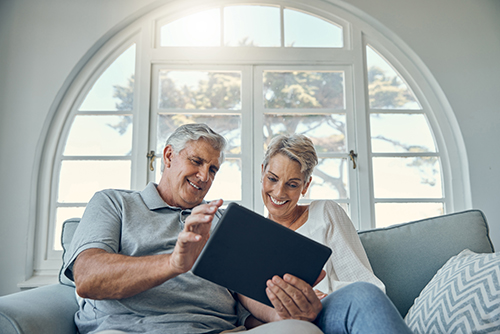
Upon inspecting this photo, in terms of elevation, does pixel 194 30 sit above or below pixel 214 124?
above

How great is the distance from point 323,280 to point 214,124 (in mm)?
1440

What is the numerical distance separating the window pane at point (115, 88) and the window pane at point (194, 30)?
0.28 meters

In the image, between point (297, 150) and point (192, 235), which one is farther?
point (297, 150)

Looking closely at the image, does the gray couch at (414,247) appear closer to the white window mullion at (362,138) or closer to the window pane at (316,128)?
the white window mullion at (362,138)

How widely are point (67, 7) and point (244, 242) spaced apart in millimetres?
2396

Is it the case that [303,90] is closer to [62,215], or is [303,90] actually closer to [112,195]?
[112,195]

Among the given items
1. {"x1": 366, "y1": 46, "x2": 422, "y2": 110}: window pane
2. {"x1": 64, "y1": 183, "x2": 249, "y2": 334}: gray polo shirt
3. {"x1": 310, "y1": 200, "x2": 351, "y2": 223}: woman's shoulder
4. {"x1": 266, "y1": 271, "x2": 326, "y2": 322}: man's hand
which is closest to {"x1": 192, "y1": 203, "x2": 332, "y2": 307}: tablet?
{"x1": 266, "y1": 271, "x2": 326, "y2": 322}: man's hand

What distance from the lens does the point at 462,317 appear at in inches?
44.5

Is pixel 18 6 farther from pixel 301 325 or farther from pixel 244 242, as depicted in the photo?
pixel 301 325

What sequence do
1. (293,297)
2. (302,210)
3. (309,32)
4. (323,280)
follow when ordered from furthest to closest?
(309,32) → (302,210) → (323,280) → (293,297)

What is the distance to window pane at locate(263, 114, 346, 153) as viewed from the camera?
2.59m

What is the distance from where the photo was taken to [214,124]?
8.50 feet

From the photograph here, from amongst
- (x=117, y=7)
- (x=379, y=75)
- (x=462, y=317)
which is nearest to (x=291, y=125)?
(x=379, y=75)

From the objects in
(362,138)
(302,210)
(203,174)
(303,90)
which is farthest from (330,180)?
(203,174)
